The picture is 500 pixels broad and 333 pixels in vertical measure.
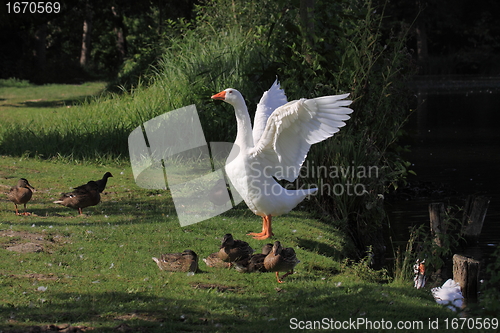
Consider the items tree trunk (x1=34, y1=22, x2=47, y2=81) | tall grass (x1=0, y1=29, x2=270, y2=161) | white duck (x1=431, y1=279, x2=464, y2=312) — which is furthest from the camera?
tree trunk (x1=34, y1=22, x2=47, y2=81)

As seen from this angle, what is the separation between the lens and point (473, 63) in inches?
1886

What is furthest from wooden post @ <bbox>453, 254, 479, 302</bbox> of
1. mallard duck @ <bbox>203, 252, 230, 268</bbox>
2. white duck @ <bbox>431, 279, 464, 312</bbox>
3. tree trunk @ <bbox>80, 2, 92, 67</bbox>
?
tree trunk @ <bbox>80, 2, 92, 67</bbox>

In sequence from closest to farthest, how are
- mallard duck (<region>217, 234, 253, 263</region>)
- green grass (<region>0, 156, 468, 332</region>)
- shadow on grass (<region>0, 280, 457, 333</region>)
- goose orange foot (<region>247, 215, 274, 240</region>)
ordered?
shadow on grass (<region>0, 280, 457, 333</region>)
green grass (<region>0, 156, 468, 332</region>)
mallard duck (<region>217, 234, 253, 263</region>)
goose orange foot (<region>247, 215, 274, 240</region>)

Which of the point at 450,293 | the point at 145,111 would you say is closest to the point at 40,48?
the point at 145,111

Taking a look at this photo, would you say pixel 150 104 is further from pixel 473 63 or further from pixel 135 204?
pixel 473 63

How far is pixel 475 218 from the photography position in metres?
9.75

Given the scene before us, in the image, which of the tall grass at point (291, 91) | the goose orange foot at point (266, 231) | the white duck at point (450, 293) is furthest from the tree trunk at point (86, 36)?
the white duck at point (450, 293)

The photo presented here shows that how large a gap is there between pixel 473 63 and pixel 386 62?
1610 inches

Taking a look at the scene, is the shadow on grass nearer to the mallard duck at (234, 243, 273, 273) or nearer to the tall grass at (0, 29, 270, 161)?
the mallard duck at (234, 243, 273, 273)

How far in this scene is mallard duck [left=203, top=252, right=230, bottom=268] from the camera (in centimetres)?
630

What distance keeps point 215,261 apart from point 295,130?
5.56 feet

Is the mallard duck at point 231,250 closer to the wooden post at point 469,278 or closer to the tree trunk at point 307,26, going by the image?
the wooden post at point 469,278

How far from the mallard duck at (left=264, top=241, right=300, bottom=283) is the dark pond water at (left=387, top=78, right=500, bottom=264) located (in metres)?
4.66

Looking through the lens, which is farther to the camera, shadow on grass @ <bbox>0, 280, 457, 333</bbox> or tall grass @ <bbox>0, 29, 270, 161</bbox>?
tall grass @ <bbox>0, 29, 270, 161</bbox>
